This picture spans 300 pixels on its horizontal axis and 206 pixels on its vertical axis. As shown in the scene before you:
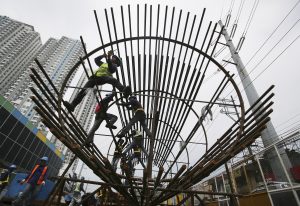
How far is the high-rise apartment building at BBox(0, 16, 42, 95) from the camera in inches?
3393

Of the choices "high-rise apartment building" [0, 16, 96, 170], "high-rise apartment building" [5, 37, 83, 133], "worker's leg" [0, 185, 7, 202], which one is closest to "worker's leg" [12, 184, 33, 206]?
"worker's leg" [0, 185, 7, 202]

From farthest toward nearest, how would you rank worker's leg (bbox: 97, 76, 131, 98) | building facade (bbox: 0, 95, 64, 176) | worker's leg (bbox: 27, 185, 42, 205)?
1. building facade (bbox: 0, 95, 64, 176)
2. worker's leg (bbox: 27, 185, 42, 205)
3. worker's leg (bbox: 97, 76, 131, 98)

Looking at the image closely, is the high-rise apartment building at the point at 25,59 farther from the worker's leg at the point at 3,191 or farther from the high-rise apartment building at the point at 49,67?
the worker's leg at the point at 3,191

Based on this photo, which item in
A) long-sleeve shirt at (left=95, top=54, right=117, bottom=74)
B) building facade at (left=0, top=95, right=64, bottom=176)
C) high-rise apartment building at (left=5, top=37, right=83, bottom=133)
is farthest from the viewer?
high-rise apartment building at (left=5, top=37, right=83, bottom=133)

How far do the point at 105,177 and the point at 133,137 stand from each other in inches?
119

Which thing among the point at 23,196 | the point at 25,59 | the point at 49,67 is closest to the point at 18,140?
the point at 23,196

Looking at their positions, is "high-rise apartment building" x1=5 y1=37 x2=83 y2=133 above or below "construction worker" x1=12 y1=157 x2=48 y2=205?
above

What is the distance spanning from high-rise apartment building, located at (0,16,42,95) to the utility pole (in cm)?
9262

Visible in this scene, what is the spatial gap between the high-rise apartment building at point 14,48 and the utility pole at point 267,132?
92621 mm

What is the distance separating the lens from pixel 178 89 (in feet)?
15.2

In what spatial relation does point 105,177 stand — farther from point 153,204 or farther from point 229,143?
point 229,143

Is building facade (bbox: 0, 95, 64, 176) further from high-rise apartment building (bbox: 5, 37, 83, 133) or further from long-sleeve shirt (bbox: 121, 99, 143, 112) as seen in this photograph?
high-rise apartment building (bbox: 5, 37, 83, 133)

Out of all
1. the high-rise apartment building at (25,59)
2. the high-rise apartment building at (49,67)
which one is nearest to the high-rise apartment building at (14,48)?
the high-rise apartment building at (25,59)

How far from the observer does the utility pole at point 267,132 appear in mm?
7752
